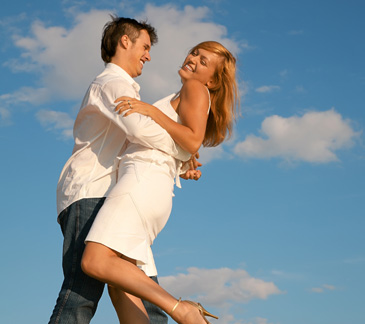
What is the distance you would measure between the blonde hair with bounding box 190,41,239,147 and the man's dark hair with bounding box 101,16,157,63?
0.50m

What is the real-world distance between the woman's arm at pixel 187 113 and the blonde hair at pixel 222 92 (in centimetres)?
36

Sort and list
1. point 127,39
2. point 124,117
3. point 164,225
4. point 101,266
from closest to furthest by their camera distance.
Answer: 1. point 101,266
2. point 124,117
3. point 164,225
4. point 127,39

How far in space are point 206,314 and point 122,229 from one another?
2.60 feet

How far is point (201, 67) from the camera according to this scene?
4.16 meters

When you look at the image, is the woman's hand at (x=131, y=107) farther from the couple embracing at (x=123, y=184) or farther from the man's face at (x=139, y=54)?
the man's face at (x=139, y=54)

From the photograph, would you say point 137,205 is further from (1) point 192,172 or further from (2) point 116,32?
(2) point 116,32

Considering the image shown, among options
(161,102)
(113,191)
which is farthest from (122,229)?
(161,102)

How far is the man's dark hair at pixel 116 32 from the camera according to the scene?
4023mm

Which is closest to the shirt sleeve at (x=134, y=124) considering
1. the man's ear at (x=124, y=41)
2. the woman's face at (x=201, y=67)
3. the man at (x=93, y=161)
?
the man at (x=93, y=161)

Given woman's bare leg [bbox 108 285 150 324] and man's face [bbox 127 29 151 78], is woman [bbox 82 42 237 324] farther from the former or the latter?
man's face [bbox 127 29 151 78]

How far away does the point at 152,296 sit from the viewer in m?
3.16

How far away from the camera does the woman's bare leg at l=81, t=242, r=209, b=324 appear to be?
3.15 m

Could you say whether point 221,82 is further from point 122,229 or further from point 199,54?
point 122,229

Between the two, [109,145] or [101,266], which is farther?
[109,145]
